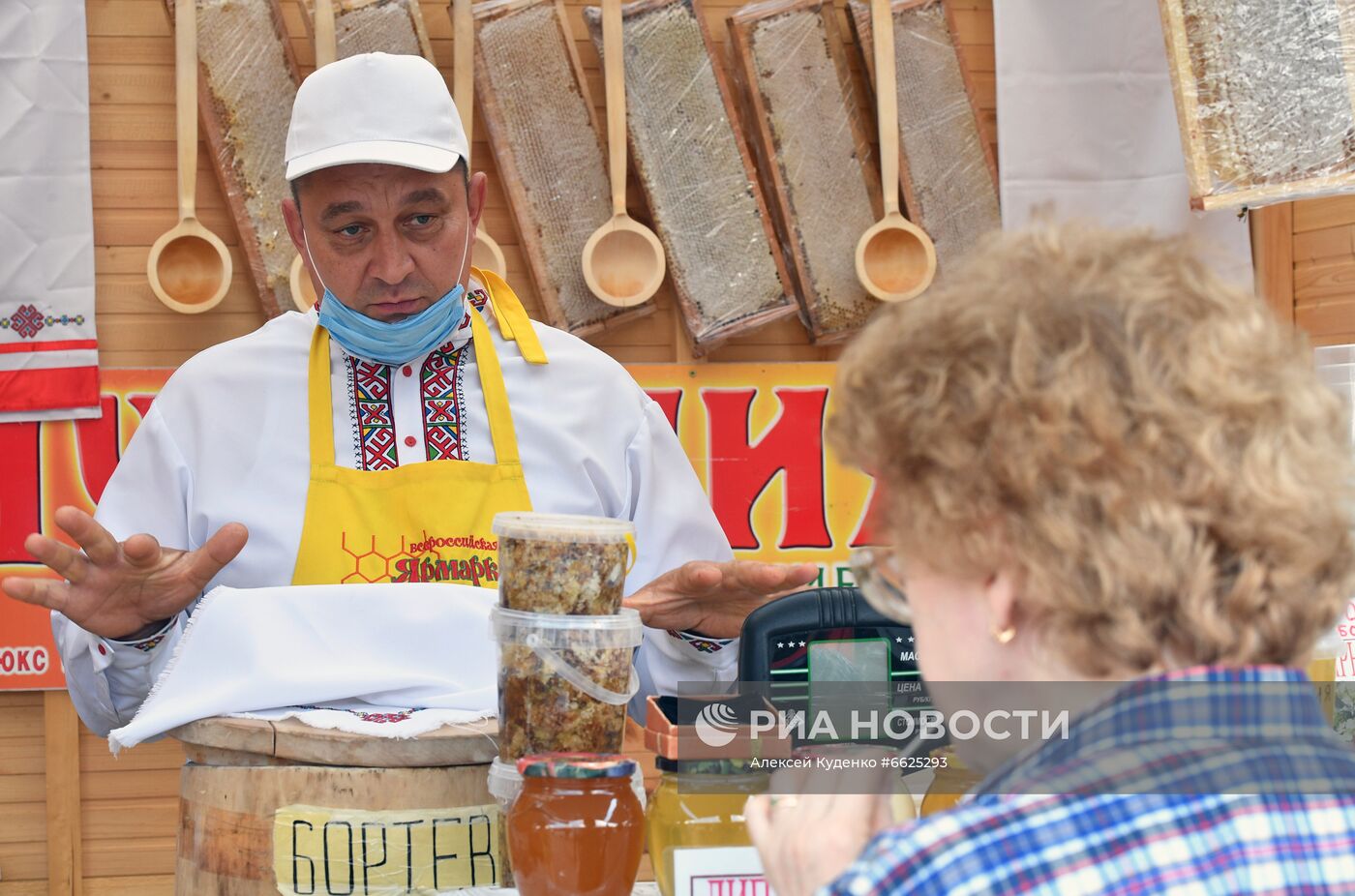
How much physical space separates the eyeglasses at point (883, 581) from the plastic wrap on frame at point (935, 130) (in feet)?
6.92

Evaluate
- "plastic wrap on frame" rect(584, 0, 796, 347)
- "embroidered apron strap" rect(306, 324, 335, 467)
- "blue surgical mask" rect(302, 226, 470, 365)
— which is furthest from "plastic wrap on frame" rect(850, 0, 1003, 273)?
"embroidered apron strap" rect(306, 324, 335, 467)

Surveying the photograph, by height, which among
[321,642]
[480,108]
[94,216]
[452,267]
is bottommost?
[321,642]

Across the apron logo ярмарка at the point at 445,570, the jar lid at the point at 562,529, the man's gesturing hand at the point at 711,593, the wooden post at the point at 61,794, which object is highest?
the jar lid at the point at 562,529

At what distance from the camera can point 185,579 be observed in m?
1.56

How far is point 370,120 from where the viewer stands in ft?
6.09

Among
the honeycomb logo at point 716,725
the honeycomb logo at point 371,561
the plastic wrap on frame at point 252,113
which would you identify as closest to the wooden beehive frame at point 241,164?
the plastic wrap on frame at point 252,113

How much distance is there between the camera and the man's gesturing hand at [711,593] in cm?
144

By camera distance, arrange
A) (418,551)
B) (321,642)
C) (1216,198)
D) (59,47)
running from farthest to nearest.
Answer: (59,47) → (1216,198) → (418,551) → (321,642)

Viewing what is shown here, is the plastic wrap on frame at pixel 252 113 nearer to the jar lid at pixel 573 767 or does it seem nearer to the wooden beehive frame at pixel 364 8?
the wooden beehive frame at pixel 364 8

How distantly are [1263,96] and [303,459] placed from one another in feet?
5.46

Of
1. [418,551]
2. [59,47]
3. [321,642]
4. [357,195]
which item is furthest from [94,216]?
[321,642]

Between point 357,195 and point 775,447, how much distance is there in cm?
124

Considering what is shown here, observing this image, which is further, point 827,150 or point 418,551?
point 827,150

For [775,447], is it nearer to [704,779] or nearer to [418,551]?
[418,551]
